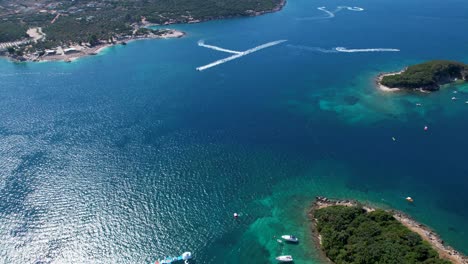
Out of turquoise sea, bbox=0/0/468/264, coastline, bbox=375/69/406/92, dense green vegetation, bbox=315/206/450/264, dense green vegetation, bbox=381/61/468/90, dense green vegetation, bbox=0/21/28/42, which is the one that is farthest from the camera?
dense green vegetation, bbox=0/21/28/42

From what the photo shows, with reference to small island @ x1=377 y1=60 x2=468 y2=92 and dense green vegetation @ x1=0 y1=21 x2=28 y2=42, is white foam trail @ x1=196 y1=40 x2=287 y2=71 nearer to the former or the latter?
small island @ x1=377 y1=60 x2=468 y2=92

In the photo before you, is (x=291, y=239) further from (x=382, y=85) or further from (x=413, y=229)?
(x=382, y=85)

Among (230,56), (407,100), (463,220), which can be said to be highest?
(230,56)

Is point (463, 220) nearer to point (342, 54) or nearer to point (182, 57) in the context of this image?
point (342, 54)

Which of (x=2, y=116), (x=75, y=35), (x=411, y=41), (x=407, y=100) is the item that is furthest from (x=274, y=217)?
(x=75, y=35)

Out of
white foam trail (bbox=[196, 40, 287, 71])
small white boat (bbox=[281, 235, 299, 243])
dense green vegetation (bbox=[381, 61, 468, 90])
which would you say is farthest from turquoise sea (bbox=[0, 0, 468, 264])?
dense green vegetation (bbox=[381, 61, 468, 90])

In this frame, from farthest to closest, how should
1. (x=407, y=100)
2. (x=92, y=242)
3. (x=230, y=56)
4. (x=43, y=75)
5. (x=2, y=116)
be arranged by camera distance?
(x=230, y=56)
(x=43, y=75)
(x=407, y=100)
(x=2, y=116)
(x=92, y=242)

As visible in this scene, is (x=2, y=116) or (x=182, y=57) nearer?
(x=2, y=116)

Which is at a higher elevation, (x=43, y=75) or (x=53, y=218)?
(x=43, y=75)
